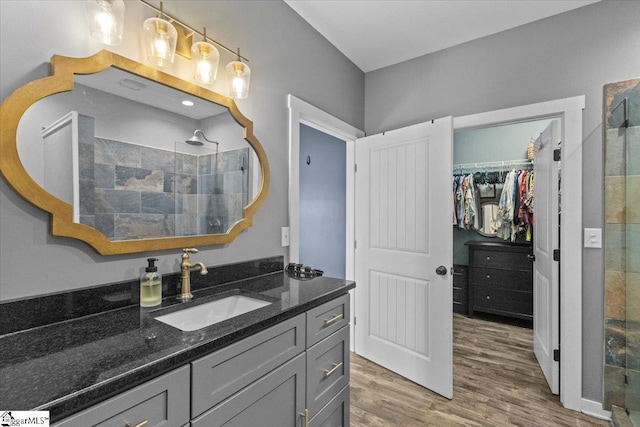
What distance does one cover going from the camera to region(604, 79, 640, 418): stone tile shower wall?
1852 millimetres

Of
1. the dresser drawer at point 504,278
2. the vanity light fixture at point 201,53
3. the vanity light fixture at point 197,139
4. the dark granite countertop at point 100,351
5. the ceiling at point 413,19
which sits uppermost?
the ceiling at point 413,19

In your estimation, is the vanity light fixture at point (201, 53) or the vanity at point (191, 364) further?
the vanity light fixture at point (201, 53)

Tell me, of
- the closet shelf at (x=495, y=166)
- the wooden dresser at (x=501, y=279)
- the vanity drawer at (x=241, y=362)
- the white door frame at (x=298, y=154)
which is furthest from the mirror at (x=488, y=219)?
the vanity drawer at (x=241, y=362)

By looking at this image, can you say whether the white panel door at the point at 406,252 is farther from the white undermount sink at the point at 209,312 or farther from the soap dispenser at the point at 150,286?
the soap dispenser at the point at 150,286

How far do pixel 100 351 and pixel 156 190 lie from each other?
708mm

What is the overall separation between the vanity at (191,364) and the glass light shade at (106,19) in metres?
0.94

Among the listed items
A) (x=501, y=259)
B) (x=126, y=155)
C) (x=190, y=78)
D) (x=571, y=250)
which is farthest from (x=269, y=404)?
(x=501, y=259)

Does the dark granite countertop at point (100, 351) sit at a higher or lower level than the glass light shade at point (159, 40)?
lower

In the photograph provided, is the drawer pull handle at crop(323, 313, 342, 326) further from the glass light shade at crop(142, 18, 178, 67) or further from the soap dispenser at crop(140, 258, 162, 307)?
the glass light shade at crop(142, 18, 178, 67)

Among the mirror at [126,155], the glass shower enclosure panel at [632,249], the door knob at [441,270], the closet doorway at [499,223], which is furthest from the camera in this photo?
the closet doorway at [499,223]

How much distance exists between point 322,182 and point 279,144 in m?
1.82

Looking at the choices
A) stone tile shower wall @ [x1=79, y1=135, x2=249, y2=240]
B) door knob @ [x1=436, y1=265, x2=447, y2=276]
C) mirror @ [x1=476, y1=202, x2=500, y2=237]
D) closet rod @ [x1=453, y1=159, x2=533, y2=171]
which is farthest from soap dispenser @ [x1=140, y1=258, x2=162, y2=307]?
closet rod @ [x1=453, y1=159, x2=533, y2=171]

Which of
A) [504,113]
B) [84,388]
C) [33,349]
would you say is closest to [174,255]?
[33,349]

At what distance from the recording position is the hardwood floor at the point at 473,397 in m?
1.95
